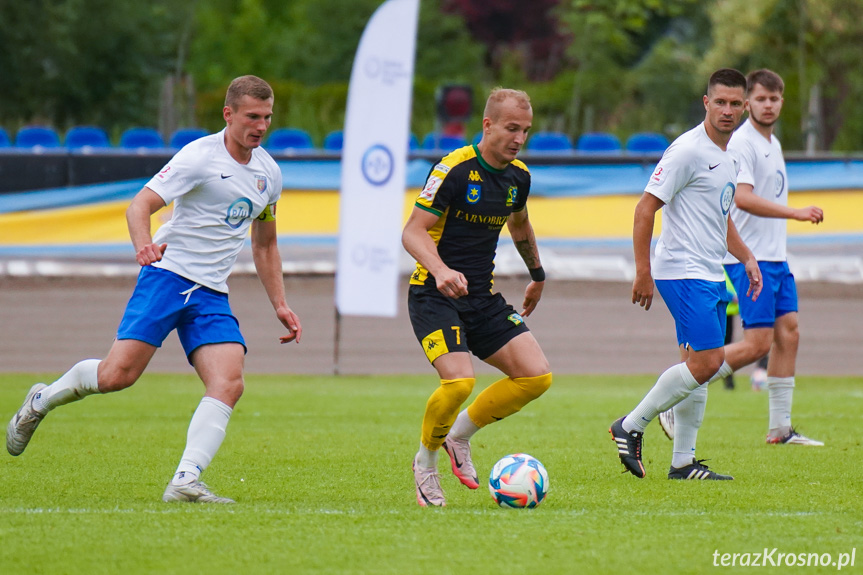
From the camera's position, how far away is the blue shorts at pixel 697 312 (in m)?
6.75

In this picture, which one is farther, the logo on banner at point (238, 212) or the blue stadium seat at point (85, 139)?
the blue stadium seat at point (85, 139)

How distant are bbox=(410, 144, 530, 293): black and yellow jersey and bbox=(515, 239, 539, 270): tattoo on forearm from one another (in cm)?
35

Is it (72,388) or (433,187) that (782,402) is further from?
(72,388)

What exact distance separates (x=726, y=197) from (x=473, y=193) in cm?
167

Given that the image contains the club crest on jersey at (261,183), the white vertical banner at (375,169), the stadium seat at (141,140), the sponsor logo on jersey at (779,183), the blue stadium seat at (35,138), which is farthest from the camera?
the stadium seat at (141,140)

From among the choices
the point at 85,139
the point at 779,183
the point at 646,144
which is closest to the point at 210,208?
the point at 779,183

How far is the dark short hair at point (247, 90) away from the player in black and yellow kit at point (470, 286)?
0.90 metres

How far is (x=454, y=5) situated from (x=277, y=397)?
29.0 metres

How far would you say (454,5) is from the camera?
39.1 metres

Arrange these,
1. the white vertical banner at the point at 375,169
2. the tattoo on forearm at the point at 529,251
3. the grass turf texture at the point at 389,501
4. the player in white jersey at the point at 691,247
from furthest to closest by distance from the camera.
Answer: the white vertical banner at the point at 375,169 → the player in white jersey at the point at 691,247 → the tattoo on forearm at the point at 529,251 → the grass turf texture at the point at 389,501

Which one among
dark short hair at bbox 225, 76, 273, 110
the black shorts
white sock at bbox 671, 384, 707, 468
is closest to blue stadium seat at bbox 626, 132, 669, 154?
white sock at bbox 671, 384, 707, 468

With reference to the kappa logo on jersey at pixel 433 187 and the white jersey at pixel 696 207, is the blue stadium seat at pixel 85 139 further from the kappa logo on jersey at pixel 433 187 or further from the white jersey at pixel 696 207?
the kappa logo on jersey at pixel 433 187

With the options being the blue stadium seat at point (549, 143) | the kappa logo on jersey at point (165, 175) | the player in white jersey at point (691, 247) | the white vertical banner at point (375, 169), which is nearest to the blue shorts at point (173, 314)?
the kappa logo on jersey at point (165, 175)

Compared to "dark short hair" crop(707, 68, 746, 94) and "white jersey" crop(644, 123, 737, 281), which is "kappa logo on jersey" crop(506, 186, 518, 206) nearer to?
"white jersey" crop(644, 123, 737, 281)
